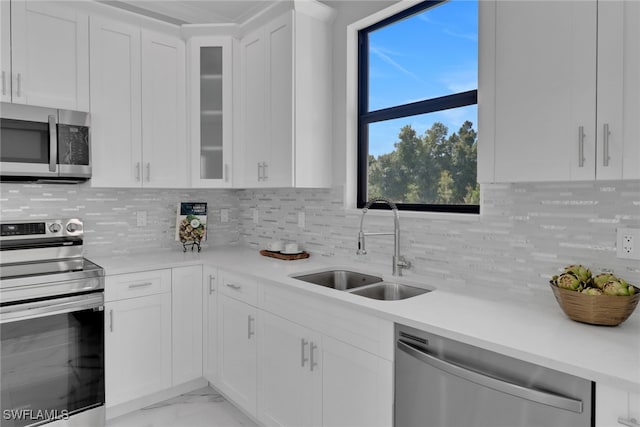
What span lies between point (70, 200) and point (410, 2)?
97.5 inches

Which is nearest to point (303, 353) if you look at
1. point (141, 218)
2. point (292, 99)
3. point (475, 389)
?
point (475, 389)

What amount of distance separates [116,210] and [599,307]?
289 centimetres

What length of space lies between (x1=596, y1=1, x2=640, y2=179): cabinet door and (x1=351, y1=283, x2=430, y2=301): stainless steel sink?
1.02m

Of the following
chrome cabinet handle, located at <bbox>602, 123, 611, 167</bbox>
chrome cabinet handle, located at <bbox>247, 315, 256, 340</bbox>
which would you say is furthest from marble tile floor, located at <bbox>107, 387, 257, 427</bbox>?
chrome cabinet handle, located at <bbox>602, 123, 611, 167</bbox>

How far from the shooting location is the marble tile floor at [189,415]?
2.33m

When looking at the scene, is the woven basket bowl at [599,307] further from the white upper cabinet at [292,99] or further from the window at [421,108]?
the white upper cabinet at [292,99]

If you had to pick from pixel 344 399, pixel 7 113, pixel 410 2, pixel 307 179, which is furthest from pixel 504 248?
pixel 7 113

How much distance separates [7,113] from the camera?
85.0 inches

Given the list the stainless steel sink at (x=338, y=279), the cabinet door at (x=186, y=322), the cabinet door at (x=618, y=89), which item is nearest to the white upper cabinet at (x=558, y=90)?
the cabinet door at (x=618, y=89)

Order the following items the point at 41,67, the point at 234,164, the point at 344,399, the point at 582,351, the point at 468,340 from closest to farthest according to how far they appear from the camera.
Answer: the point at 582,351 → the point at 468,340 → the point at 344,399 → the point at 41,67 → the point at 234,164

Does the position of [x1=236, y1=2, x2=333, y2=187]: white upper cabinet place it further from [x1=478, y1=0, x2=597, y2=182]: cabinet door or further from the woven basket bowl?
the woven basket bowl

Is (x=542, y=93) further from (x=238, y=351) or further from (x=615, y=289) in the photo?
(x=238, y=351)

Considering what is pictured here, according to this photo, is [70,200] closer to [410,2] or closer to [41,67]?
[41,67]

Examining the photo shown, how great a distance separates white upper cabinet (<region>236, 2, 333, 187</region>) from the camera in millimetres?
2439
